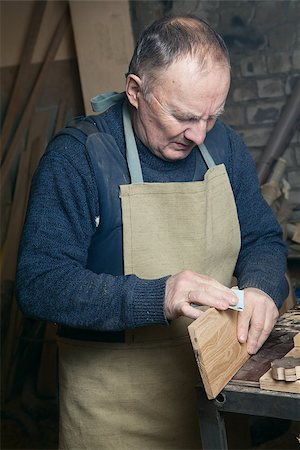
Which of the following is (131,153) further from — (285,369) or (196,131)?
(285,369)

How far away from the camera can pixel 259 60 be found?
4.68m

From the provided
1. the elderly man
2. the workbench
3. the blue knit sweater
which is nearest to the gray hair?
the elderly man

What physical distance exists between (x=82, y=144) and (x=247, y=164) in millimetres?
625

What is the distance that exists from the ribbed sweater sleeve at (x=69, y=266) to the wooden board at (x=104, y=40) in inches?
93.7

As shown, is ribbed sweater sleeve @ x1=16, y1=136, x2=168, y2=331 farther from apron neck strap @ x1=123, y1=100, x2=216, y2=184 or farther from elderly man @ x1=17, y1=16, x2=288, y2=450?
apron neck strap @ x1=123, y1=100, x2=216, y2=184

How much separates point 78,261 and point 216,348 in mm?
538

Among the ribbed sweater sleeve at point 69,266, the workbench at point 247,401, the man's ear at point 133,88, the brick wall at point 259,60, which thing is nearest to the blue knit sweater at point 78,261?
the ribbed sweater sleeve at point 69,266

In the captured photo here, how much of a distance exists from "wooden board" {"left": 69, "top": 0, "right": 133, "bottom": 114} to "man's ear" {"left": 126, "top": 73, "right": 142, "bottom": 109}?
2334 mm

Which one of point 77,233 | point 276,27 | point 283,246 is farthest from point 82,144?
point 276,27

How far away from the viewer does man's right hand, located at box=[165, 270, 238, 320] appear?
6.68 ft

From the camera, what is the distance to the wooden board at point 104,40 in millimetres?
4730

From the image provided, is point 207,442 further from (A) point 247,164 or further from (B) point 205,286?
(A) point 247,164

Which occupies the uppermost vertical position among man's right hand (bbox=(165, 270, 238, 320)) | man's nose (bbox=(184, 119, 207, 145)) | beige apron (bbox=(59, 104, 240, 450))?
man's nose (bbox=(184, 119, 207, 145))

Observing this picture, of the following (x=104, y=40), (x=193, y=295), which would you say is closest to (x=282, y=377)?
(x=193, y=295)
